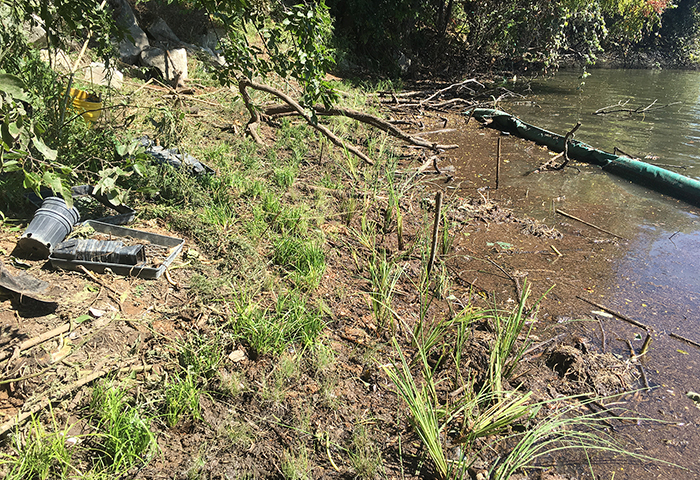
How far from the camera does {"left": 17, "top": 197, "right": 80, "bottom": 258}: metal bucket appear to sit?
2.74 metres

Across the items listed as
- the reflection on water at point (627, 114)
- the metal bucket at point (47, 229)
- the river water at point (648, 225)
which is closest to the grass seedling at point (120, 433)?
the metal bucket at point (47, 229)

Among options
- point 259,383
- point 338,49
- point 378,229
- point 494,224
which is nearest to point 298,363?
point 259,383

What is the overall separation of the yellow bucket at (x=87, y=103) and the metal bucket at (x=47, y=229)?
148cm

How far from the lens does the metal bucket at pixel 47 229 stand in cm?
274

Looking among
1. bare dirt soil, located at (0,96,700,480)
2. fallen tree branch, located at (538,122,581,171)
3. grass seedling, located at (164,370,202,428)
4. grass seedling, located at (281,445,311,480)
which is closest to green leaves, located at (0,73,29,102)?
bare dirt soil, located at (0,96,700,480)

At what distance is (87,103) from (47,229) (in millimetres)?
1908

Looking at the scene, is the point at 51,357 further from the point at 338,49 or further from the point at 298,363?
the point at 338,49

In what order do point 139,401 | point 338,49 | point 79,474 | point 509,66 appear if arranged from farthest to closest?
point 509,66 → point 338,49 → point 139,401 → point 79,474

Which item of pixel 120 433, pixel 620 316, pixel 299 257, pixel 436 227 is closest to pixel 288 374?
pixel 120 433

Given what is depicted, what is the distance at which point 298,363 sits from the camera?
8.42 feet

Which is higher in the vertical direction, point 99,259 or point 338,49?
point 338,49

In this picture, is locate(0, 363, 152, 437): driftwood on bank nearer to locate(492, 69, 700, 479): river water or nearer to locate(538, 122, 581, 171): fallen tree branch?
A: locate(492, 69, 700, 479): river water

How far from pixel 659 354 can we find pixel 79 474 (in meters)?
3.43

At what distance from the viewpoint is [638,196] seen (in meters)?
5.89
